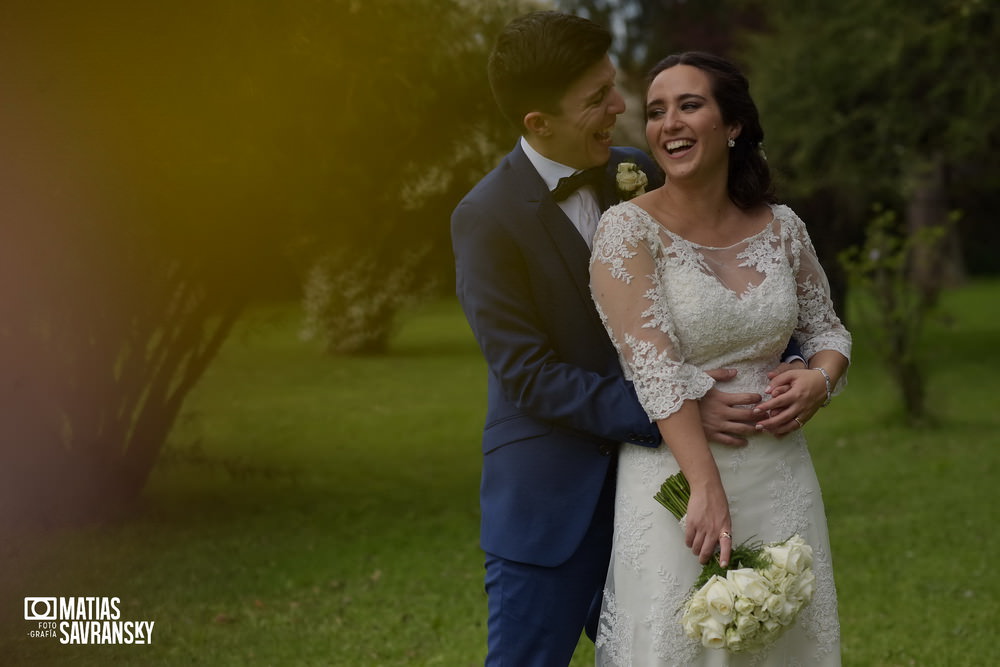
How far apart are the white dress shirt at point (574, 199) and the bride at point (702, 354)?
201 millimetres

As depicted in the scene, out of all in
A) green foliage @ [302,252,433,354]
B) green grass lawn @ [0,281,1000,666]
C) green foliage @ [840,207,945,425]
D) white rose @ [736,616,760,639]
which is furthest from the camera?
green foliage @ [840,207,945,425]

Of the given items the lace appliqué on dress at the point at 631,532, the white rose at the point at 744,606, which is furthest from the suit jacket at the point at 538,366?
the white rose at the point at 744,606

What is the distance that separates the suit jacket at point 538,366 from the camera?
2.87 m

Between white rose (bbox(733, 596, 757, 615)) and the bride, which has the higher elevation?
the bride

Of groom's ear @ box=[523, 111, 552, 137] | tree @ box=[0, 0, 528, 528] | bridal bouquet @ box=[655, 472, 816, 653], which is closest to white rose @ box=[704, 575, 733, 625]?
bridal bouquet @ box=[655, 472, 816, 653]

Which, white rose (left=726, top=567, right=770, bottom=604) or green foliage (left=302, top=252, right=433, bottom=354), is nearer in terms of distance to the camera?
white rose (left=726, top=567, right=770, bottom=604)

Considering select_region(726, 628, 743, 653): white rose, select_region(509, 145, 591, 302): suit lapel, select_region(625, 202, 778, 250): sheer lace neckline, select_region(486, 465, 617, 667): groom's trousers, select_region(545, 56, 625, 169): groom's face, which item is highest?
select_region(545, 56, 625, 169): groom's face

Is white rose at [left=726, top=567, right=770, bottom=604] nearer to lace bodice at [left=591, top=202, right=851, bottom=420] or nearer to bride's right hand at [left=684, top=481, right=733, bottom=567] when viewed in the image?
bride's right hand at [left=684, top=481, right=733, bottom=567]

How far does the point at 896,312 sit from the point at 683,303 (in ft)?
27.4

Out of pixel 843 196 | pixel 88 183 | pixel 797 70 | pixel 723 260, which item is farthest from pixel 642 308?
pixel 843 196

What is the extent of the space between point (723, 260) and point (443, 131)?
4809 mm

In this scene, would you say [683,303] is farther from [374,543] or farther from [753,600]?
[374,543]

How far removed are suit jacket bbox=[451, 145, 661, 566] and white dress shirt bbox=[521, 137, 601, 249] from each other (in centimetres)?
5

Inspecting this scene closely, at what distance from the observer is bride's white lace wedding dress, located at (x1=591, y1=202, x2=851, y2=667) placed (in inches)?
108
